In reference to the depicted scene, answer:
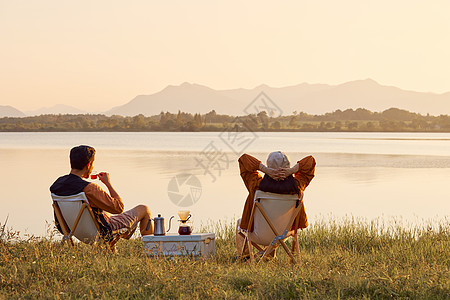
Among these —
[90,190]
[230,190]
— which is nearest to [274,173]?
[90,190]

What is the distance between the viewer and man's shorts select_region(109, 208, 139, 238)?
5.54 meters

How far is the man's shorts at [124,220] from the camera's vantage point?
18.2ft

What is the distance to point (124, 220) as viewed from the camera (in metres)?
5.62

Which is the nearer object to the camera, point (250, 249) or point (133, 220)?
point (250, 249)

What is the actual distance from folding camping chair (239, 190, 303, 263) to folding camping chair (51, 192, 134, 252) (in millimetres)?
1263

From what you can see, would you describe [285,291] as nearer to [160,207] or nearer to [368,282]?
[368,282]

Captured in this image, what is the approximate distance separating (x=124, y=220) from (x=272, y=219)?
137cm

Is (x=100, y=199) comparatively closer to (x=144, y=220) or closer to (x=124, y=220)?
(x=124, y=220)

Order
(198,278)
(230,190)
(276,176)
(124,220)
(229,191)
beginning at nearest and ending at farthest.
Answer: (198,278) → (276,176) → (124,220) → (229,191) → (230,190)

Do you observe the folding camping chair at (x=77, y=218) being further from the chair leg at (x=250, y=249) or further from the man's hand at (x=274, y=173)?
the man's hand at (x=274, y=173)

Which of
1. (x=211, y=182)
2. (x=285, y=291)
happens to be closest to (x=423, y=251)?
(x=285, y=291)

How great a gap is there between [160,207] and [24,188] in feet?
18.6

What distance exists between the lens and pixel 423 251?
5938mm

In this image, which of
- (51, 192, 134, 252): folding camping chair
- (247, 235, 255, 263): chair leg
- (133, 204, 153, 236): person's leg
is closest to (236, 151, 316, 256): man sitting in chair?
(247, 235, 255, 263): chair leg
